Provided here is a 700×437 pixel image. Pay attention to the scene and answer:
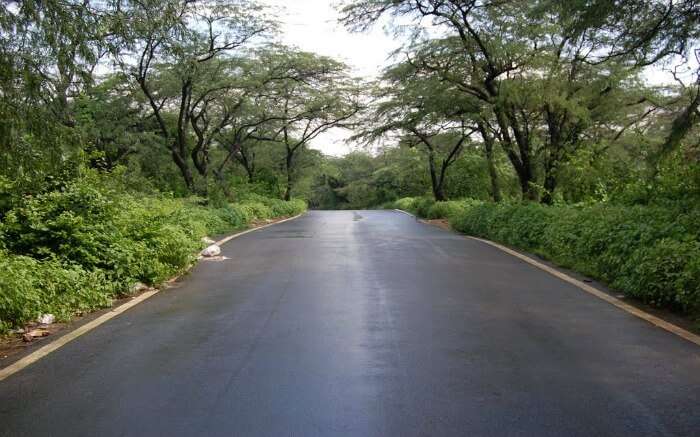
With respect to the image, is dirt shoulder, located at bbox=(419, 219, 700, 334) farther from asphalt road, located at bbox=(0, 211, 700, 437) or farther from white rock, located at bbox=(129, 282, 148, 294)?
white rock, located at bbox=(129, 282, 148, 294)

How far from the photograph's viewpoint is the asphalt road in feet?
14.0

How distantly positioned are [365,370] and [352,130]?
3852 centimetres

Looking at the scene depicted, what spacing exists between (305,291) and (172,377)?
4.28 metres

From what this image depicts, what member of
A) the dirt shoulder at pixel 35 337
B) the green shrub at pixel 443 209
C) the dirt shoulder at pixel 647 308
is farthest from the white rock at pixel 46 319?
the green shrub at pixel 443 209

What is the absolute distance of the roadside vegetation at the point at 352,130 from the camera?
690 cm

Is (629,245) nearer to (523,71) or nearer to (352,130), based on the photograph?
(523,71)

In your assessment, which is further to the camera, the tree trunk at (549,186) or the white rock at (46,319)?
the tree trunk at (549,186)

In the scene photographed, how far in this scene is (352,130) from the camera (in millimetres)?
43281

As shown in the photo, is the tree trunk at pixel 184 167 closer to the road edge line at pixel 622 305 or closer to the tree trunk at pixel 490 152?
the tree trunk at pixel 490 152

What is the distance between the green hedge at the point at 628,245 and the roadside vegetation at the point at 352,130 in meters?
0.04

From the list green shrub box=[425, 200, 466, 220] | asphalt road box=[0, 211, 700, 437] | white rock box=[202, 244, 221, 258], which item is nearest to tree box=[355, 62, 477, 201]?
green shrub box=[425, 200, 466, 220]

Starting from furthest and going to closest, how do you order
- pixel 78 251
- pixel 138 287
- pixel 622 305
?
pixel 138 287 < pixel 78 251 < pixel 622 305

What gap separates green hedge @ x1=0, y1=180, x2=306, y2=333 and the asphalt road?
80 centimetres

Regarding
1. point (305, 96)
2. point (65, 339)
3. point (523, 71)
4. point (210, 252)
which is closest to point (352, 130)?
point (305, 96)
